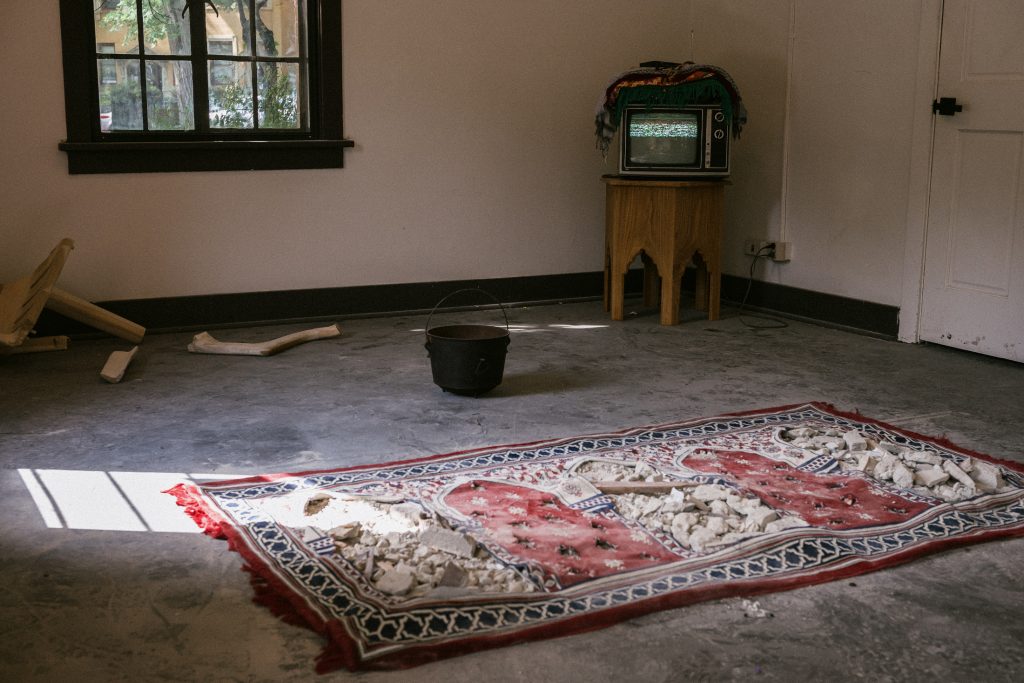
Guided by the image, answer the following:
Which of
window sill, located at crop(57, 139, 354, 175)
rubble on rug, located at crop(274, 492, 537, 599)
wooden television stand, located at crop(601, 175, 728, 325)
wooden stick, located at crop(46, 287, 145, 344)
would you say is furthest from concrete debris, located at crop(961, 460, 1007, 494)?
wooden stick, located at crop(46, 287, 145, 344)

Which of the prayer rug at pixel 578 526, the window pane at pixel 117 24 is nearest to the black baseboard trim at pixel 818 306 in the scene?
the prayer rug at pixel 578 526

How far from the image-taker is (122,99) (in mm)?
5008

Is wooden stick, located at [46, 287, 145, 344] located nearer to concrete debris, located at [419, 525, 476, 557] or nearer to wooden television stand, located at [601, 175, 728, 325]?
wooden television stand, located at [601, 175, 728, 325]

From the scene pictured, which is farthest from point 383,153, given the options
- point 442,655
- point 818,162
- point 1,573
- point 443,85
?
point 442,655

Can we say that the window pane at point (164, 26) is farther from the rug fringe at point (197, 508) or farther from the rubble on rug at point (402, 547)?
the rubble on rug at point (402, 547)

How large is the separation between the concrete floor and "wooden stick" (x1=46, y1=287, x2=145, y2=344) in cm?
8

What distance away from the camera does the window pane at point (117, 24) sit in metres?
4.90

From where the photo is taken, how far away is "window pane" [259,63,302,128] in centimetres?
528

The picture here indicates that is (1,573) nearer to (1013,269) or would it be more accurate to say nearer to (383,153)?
(383,153)

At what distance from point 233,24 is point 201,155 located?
64 centimetres

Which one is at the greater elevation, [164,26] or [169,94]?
[164,26]

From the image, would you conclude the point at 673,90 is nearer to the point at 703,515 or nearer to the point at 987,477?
the point at 987,477

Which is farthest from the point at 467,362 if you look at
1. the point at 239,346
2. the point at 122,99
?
the point at 122,99

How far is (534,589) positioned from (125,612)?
0.87m
